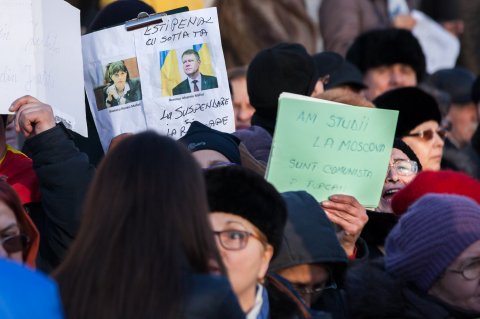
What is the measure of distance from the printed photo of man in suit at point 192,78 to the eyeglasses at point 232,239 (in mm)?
1433

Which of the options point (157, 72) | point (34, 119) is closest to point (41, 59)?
point (34, 119)

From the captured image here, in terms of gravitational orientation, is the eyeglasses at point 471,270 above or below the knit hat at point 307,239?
below

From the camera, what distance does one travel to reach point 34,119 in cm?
447

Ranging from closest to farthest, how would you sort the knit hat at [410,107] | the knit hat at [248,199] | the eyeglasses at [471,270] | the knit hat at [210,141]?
the knit hat at [248,199] < the eyeglasses at [471,270] < the knit hat at [210,141] < the knit hat at [410,107]

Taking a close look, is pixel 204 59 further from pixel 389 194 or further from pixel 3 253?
pixel 3 253

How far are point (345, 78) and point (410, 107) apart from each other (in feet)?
3.83

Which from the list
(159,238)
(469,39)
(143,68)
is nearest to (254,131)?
(143,68)

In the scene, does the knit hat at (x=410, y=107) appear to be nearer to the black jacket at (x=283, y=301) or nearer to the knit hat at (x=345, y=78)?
the knit hat at (x=345, y=78)

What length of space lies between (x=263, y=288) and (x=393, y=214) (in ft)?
5.01

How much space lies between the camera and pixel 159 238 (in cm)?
311

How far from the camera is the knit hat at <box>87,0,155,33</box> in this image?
18.1ft

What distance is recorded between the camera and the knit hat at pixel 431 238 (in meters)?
4.50

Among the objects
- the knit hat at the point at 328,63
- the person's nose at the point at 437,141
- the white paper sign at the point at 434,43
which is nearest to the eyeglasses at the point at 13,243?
the person's nose at the point at 437,141

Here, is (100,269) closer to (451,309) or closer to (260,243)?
(260,243)
